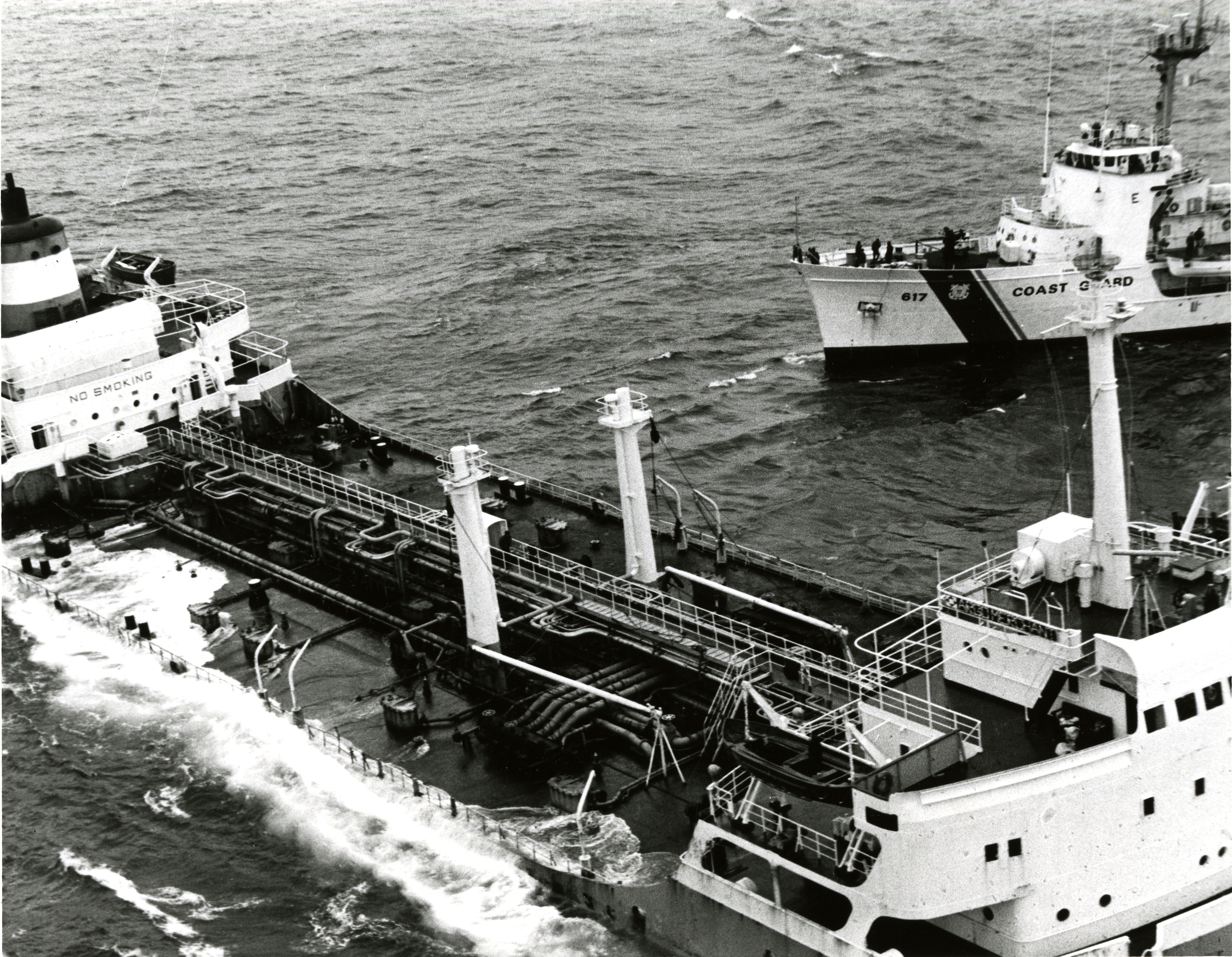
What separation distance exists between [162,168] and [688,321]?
156 feet

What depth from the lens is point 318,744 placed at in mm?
37500

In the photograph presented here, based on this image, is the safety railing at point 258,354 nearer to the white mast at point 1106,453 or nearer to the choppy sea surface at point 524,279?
the choppy sea surface at point 524,279

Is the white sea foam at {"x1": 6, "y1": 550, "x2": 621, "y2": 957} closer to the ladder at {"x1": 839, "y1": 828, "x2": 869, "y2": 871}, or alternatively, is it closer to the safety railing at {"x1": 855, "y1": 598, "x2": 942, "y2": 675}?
the ladder at {"x1": 839, "y1": 828, "x2": 869, "y2": 871}

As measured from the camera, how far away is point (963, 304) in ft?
223

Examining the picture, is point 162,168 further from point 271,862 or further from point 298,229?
point 271,862

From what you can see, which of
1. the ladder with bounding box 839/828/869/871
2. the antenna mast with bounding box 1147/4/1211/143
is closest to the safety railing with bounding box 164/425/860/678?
the ladder with bounding box 839/828/869/871

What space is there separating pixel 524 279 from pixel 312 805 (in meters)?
44.1

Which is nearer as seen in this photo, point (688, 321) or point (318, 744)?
point (318, 744)

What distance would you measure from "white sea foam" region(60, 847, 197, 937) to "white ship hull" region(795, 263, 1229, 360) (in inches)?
1615

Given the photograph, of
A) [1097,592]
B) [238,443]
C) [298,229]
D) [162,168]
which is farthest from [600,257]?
[1097,592]

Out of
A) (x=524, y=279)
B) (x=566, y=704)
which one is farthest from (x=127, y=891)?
(x=524, y=279)

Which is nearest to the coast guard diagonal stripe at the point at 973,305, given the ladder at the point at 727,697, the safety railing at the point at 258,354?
the safety railing at the point at 258,354

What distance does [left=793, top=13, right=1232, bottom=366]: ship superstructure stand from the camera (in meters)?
67.2

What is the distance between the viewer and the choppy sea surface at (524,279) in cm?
3584
